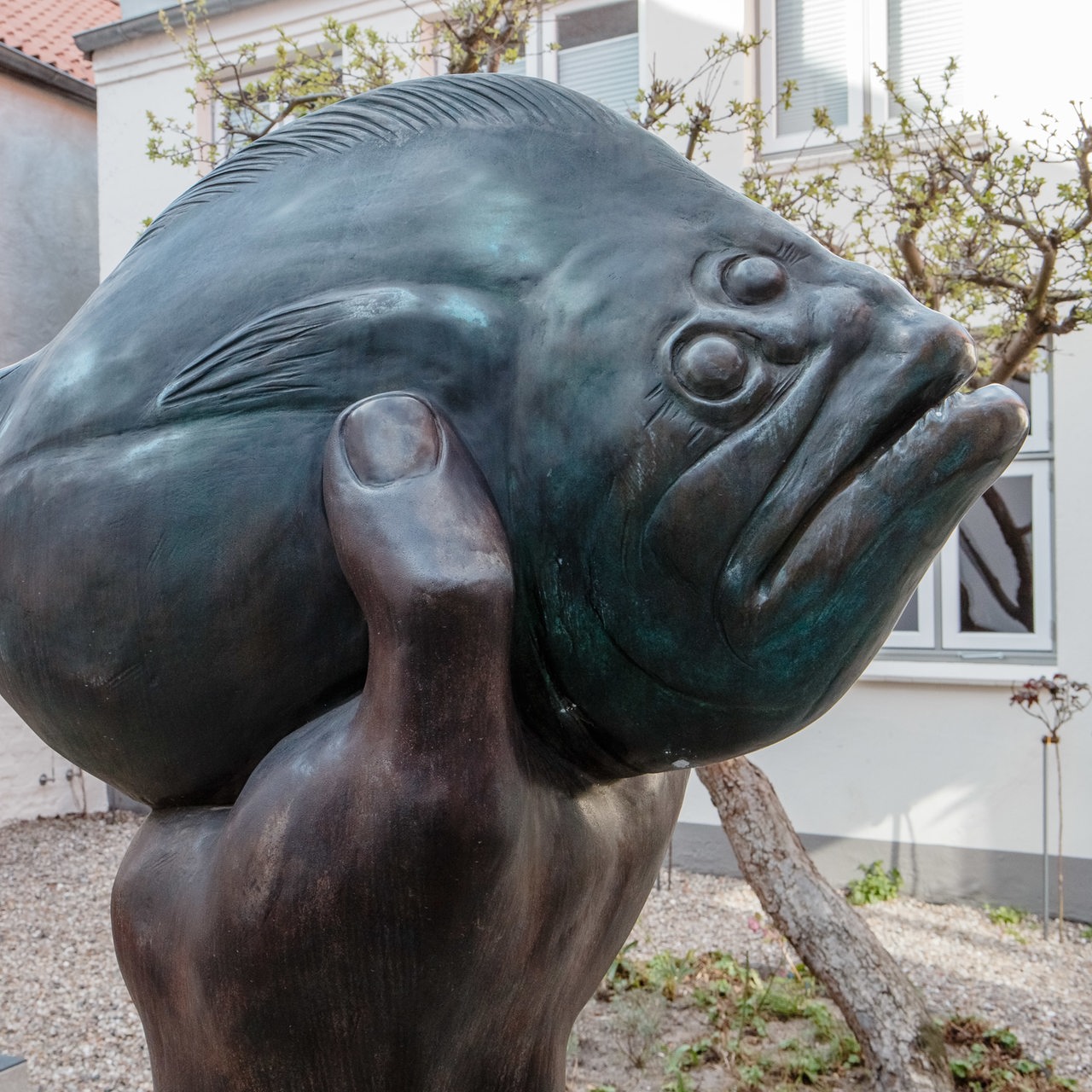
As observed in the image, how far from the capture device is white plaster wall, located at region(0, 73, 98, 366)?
31.3 ft

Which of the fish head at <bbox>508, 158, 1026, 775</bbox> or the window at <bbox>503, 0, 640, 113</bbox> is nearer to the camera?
the fish head at <bbox>508, 158, 1026, 775</bbox>

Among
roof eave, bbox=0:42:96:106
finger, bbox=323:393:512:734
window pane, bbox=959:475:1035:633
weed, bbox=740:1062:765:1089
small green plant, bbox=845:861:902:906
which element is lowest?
small green plant, bbox=845:861:902:906

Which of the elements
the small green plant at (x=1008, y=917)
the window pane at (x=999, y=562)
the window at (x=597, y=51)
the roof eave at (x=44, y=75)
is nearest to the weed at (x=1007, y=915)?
the small green plant at (x=1008, y=917)

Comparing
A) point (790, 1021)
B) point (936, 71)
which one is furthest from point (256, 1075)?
point (936, 71)

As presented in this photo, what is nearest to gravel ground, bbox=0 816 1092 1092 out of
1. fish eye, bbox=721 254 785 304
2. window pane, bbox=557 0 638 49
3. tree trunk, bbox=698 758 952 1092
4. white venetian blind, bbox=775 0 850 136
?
tree trunk, bbox=698 758 952 1092

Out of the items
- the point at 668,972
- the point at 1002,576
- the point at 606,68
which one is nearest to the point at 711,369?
the point at 668,972

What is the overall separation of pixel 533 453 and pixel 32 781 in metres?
9.11

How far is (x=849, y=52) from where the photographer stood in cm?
693

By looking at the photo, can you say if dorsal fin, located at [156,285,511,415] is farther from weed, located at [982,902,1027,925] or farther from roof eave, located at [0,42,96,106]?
roof eave, located at [0,42,96,106]

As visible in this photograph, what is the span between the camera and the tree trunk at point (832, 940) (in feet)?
12.8

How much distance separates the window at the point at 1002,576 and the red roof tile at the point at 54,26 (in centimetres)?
788

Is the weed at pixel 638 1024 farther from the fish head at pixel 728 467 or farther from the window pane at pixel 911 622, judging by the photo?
the fish head at pixel 728 467

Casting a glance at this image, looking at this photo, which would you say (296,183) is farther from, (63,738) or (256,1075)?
(256,1075)

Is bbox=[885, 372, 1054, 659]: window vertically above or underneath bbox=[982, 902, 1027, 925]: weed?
above
